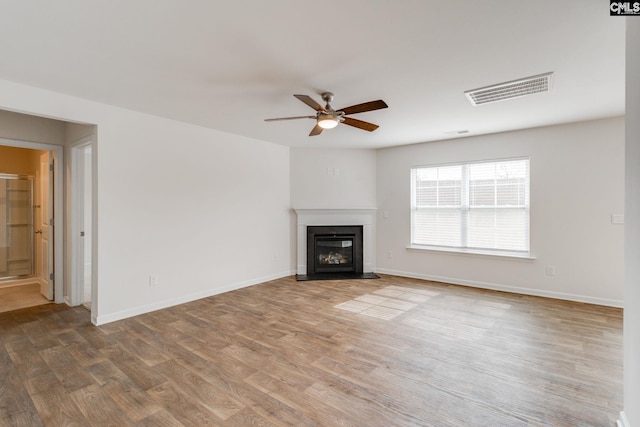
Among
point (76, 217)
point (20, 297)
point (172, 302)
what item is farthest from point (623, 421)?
point (20, 297)

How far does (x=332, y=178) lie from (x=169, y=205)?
9.79 feet

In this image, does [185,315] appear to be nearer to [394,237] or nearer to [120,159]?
[120,159]

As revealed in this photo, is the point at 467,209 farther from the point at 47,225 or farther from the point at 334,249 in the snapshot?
the point at 47,225

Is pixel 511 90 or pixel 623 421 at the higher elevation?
pixel 511 90

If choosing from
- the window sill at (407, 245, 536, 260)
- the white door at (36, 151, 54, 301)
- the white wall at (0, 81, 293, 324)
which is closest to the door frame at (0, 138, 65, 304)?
the white door at (36, 151, 54, 301)

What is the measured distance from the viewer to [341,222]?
591 cm

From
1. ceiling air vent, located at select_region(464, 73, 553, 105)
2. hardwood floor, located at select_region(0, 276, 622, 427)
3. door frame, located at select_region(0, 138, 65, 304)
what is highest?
ceiling air vent, located at select_region(464, 73, 553, 105)

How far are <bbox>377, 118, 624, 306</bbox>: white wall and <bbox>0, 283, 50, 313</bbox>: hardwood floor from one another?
6116 mm

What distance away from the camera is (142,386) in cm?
223

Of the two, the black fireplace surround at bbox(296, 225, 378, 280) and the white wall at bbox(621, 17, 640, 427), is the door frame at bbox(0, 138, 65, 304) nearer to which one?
the black fireplace surround at bbox(296, 225, 378, 280)

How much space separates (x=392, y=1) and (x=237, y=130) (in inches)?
128

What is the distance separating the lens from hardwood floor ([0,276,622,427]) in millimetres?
1942

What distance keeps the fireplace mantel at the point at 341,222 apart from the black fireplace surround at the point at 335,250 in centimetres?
8

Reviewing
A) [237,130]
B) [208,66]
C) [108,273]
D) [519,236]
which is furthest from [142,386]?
[519,236]
